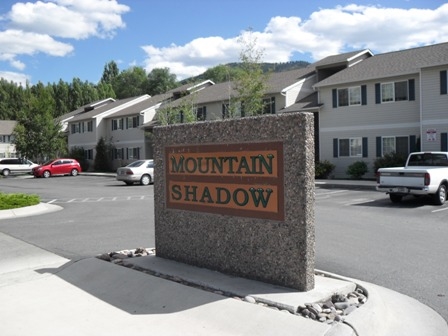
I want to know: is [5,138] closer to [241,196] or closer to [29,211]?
[29,211]

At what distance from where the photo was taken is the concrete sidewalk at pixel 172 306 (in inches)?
176

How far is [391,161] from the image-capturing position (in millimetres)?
25312

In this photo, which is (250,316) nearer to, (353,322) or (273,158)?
(353,322)

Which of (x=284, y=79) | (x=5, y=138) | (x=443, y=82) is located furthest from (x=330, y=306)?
(x=5, y=138)

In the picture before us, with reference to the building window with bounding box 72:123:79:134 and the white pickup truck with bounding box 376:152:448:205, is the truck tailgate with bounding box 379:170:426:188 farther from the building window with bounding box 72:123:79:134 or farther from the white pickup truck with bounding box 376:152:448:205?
the building window with bounding box 72:123:79:134

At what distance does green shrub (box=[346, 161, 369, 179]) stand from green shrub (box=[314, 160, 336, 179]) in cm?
143

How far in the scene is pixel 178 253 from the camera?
674 cm

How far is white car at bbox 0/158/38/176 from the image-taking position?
4575cm

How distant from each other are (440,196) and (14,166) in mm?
41355

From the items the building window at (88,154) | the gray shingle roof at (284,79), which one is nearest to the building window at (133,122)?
the building window at (88,154)

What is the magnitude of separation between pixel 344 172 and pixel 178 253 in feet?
76.8

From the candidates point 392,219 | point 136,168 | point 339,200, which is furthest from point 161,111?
point 392,219

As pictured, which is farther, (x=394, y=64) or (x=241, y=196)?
(x=394, y=64)

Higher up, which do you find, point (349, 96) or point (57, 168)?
point (349, 96)
